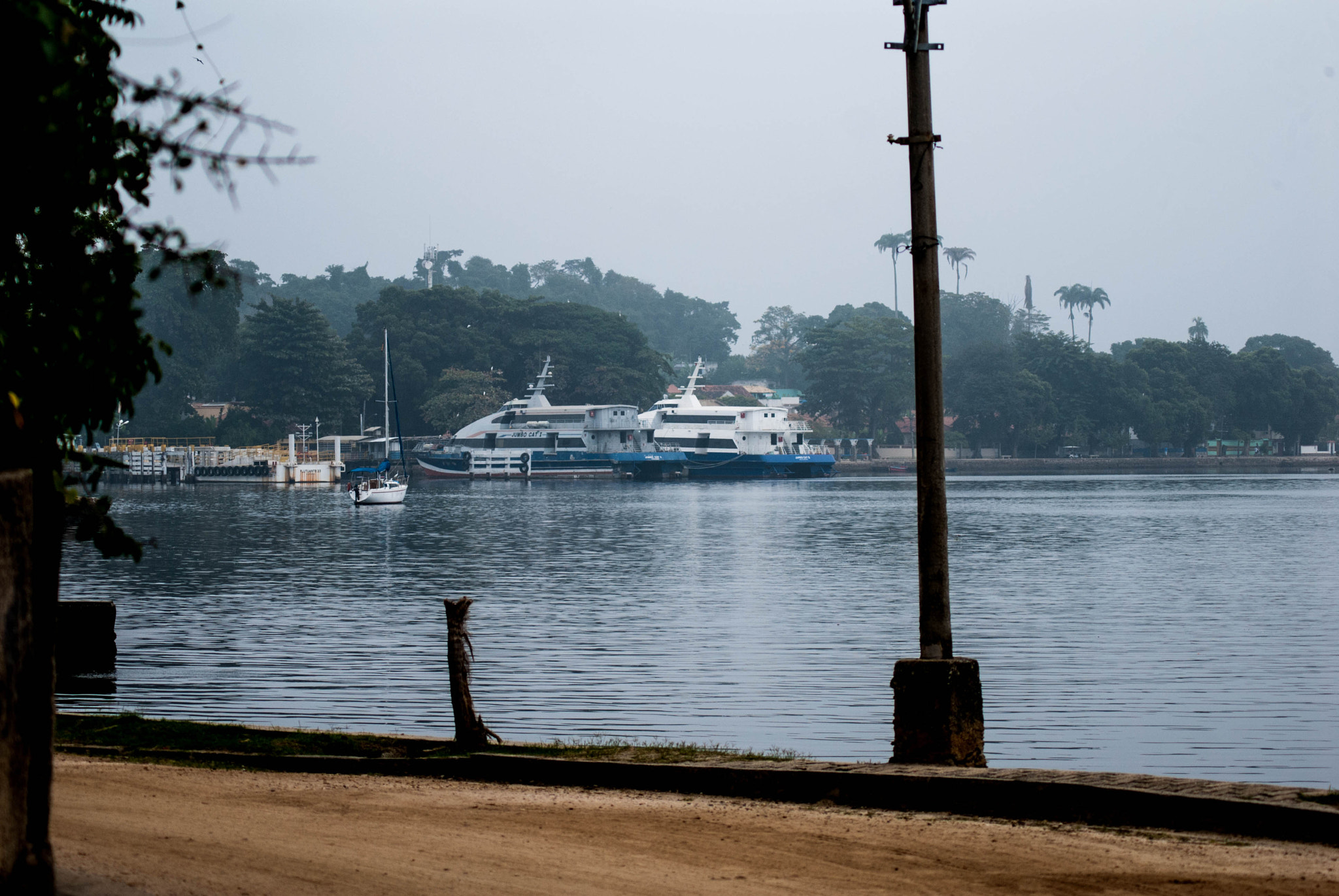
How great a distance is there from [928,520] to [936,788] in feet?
6.16

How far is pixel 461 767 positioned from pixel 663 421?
93366 millimetres

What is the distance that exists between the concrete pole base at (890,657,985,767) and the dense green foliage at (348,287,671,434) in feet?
351

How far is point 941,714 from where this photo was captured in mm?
8469

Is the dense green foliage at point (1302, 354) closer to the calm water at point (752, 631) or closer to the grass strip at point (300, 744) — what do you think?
the calm water at point (752, 631)

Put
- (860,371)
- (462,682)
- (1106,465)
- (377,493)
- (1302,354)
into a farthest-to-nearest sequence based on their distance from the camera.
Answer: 1. (1302,354)
2. (1106,465)
3. (860,371)
4. (377,493)
5. (462,682)

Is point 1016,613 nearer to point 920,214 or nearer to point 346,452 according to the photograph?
point 920,214

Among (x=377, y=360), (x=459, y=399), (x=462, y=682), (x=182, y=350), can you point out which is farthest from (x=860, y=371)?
(x=462, y=682)

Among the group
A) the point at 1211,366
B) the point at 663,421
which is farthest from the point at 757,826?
the point at 1211,366

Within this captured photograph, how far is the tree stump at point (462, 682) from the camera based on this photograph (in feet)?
31.8

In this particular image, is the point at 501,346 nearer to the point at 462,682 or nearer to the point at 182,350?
the point at 182,350

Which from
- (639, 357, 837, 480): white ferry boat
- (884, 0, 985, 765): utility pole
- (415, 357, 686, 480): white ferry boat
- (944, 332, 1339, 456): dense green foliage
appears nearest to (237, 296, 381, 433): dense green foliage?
(415, 357, 686, 480): white ferry boat

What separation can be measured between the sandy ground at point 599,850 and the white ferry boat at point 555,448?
305ft

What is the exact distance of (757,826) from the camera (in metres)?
7.26

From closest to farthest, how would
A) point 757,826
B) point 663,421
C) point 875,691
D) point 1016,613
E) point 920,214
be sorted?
1. point 757,826
2. point 920,214
3. point 875,691
4. point 1016,613
5. point 663,421
